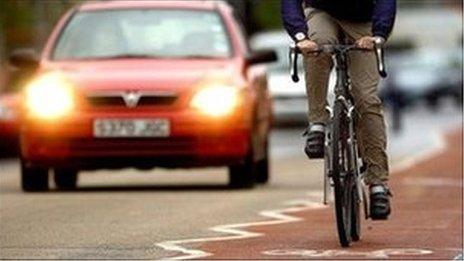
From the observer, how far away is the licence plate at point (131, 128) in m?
16.7

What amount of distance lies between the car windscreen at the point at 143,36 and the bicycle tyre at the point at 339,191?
6.67 meters

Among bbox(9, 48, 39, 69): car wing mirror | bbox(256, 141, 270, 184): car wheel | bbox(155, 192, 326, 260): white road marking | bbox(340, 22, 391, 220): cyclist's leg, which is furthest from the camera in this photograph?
bbox(256, 141, 270, 184): car wheel

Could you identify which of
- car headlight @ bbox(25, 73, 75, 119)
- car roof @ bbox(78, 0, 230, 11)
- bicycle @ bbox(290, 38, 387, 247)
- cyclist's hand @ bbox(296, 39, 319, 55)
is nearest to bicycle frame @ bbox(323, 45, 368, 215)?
bicycle @ bbox(290, 38, 387, 247)

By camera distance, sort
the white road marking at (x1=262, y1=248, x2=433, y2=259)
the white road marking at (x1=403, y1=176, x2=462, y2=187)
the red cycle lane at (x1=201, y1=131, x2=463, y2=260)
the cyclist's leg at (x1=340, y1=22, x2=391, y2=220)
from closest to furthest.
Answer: the white road marking at (x1=262, y1=248, x2=433, y2=259), the red cycle lane at (x1=201, y1=131, x2=463, y2=260), the cyclist's leg at (x1=340, y1=22, x2=391, y2=220), the white road marking at (x1=403, y1=176, x2=462, y2=187)

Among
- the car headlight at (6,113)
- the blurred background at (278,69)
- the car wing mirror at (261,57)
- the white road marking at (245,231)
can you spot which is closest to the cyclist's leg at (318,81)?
the white road marking at (245,231)

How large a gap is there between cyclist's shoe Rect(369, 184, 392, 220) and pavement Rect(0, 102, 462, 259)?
0.56 ft

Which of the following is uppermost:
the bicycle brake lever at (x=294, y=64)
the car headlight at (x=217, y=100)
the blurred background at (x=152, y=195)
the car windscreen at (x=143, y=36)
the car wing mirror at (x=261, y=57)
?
the car windscreen at (x=143, y=36)

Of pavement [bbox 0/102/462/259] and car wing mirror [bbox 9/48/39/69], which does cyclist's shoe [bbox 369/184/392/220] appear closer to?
pavement [bbox 0/102/462/259]

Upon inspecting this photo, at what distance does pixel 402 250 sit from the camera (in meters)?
10.8

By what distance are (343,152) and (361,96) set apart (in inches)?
15.6

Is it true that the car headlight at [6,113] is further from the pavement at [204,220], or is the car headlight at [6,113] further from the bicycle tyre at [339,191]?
the bicycle tyre at [339,191]

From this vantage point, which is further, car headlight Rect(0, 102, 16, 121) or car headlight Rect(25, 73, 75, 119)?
car headlight Rect(0, 102, 16, 121)

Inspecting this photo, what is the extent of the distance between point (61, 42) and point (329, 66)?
23.1 feet

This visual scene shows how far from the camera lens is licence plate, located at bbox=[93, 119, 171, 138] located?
16.7m
